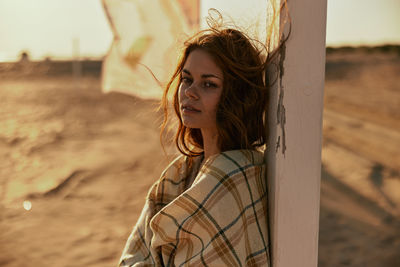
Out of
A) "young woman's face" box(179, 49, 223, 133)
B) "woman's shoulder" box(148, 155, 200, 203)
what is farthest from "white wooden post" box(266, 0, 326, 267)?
"woman's shoulder" box(148, 155, 200, 203)

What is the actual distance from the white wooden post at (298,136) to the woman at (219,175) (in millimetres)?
95

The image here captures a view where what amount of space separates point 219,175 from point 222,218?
116 mm

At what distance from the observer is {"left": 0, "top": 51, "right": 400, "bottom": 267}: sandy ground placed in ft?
13.0

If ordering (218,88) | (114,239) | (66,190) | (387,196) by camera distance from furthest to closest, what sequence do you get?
(66,190) → (387,196) → (114,239) → (218,88)

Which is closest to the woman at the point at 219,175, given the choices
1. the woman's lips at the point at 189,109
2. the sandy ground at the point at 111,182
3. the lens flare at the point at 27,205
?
the woman's lips at the point at 189,109

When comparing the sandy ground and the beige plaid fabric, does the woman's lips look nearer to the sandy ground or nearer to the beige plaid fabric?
the beige plaid fabric

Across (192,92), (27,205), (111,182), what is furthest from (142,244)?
(111,182)

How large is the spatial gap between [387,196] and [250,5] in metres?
4.50

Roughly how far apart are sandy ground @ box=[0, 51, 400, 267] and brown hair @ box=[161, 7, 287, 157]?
1.49 feet

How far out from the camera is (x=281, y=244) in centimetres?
122

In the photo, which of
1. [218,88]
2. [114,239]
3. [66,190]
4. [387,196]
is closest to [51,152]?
[66,190]

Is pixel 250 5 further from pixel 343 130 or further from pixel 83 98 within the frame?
pixel 83 98

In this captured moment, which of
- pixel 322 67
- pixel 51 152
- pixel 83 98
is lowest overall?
pixel 83 98

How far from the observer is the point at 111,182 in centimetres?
608
